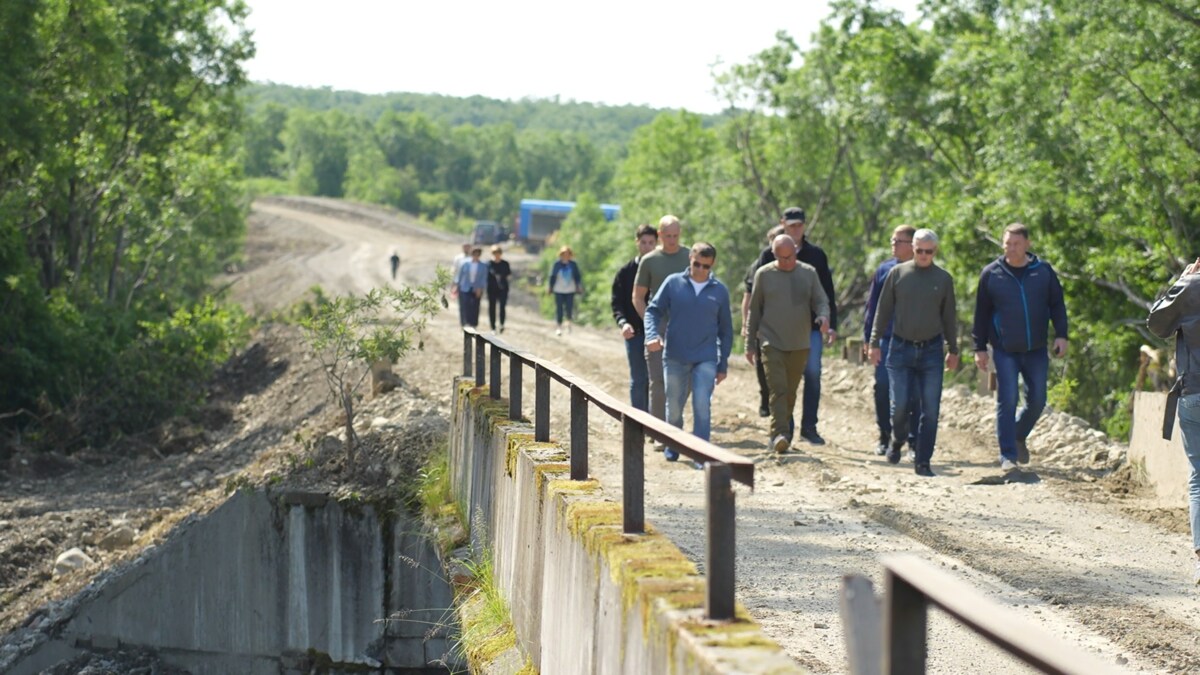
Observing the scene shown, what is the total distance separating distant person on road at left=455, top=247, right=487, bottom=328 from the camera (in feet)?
78.0

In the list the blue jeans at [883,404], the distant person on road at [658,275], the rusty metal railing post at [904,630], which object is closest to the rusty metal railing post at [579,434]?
the rusty metal railing post at [904,630]

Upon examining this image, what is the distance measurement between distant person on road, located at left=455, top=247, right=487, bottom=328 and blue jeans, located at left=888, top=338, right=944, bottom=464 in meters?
12.5

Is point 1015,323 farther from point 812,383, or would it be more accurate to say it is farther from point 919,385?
point 812,383

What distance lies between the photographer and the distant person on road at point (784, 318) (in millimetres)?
12039

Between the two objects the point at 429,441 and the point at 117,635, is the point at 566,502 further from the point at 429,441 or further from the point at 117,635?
the point at 117,635

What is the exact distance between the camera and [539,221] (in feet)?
297

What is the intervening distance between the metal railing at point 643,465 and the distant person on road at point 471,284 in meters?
14.5

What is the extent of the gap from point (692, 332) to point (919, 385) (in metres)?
1.92

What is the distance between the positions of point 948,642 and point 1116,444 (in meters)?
7.03

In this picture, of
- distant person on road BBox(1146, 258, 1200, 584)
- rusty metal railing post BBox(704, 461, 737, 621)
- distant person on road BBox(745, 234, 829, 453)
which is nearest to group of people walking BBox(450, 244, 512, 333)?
distant person on road BBox(745, 234, 829, 453)

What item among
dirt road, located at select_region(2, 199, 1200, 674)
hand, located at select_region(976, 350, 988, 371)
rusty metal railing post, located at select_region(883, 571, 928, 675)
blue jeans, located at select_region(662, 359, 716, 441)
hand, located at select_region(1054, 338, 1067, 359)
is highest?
rusty metal railing post, located at select_region(883, 571, 928, 675)

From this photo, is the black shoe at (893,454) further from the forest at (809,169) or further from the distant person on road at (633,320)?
the forest at (809,169)

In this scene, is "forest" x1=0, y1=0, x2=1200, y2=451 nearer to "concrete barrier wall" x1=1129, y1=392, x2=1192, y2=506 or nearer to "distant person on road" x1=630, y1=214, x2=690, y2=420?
"concrete barrier wall" x1=1129, y1=392, x2=1192, y2=506

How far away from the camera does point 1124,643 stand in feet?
21.5
